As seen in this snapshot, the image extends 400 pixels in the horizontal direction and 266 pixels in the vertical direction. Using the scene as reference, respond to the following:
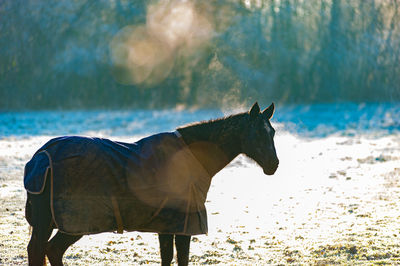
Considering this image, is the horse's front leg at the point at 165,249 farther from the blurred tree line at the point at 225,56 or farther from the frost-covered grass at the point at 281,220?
the blurred tree line at the point at 225,56

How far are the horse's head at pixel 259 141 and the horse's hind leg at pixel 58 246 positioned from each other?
1.77m

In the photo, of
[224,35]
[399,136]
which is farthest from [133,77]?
[399,136]

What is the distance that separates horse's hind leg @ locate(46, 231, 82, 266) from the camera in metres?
4.64

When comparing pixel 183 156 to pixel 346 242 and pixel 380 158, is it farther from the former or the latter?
pixel 380 158

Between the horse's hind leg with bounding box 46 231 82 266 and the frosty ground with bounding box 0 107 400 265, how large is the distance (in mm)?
1166

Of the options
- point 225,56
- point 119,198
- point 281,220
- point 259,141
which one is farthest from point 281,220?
point 225,56

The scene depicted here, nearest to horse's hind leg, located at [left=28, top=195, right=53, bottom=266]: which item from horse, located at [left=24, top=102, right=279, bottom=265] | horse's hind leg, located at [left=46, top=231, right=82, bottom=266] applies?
horse, located at [left=24, top=102, right=279, bottom=265]

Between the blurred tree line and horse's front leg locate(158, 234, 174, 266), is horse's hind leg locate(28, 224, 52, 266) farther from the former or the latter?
the blurred tree line

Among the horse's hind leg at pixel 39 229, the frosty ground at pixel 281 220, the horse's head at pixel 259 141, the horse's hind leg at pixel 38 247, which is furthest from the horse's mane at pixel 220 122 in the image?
the frosty ground at pixel 281 220

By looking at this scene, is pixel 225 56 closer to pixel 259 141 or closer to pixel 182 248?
pixel 259 141

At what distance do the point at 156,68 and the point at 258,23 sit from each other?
835 cm

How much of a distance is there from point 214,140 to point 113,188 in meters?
1.03

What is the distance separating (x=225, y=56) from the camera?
35.6 m

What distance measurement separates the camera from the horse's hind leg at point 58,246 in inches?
183
